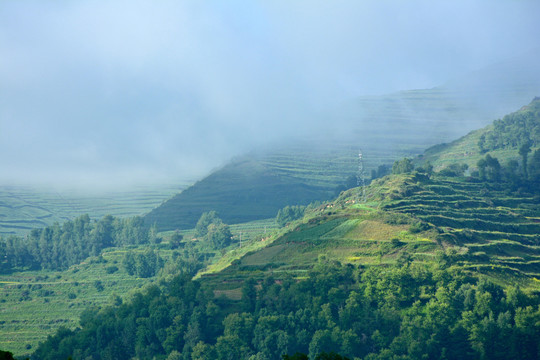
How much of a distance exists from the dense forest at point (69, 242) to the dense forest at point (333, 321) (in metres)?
50.4

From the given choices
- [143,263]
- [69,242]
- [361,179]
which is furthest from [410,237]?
[69,242]

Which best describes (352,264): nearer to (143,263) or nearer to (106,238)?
(143,263)

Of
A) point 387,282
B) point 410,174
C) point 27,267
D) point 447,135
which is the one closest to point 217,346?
point 387,282

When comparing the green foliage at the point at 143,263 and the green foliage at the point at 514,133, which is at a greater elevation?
the green foliage at the point at 514,133

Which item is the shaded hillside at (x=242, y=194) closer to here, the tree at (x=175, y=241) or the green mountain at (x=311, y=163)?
the green mountain at (x=311, y=163)

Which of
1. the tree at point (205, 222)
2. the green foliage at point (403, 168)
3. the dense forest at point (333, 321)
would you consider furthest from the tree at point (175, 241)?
the dense forest at point (333, 321)

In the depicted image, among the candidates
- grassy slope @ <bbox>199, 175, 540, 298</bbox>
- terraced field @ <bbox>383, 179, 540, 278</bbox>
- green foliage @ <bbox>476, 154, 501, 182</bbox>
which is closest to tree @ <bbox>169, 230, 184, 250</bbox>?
grassy slope @ <bbox>199, 175, 540, 298</bbox>

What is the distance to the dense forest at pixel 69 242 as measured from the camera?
A: 13388cm

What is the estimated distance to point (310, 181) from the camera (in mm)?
168500

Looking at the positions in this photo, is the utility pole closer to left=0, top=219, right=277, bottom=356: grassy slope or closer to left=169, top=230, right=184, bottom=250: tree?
left=0, top=219, right=277, bottom=356: grassy slope

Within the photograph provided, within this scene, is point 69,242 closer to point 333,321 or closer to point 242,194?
point 242,194

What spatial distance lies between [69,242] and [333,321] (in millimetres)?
73296

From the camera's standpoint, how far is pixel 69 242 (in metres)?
139

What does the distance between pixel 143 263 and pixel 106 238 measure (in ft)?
76.8
